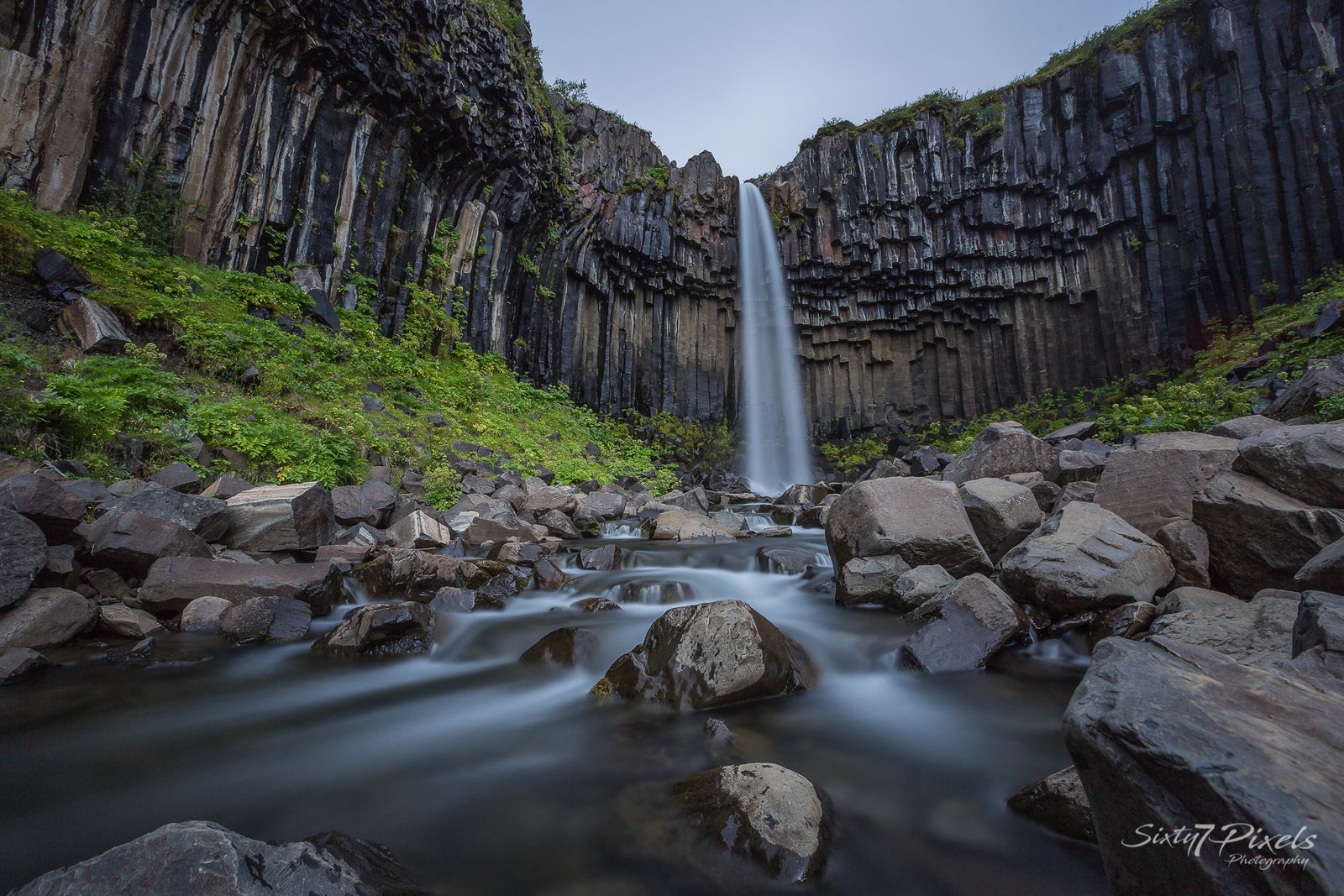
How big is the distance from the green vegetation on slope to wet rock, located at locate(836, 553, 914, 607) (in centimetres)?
684

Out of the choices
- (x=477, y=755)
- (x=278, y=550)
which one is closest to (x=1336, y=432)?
(x=477, y=755)

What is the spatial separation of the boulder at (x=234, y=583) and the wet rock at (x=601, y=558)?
2.94 metres

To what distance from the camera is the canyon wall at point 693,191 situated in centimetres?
1172

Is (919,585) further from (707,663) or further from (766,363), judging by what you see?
(766,363)

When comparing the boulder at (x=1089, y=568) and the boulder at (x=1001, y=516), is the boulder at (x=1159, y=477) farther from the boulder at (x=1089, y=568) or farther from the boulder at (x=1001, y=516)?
the boulder at (x=1089, y=568)

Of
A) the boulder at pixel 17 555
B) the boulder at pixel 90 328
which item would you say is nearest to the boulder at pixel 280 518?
the boulder at pixel 17 555

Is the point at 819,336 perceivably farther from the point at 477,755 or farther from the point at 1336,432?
the point at 477,755

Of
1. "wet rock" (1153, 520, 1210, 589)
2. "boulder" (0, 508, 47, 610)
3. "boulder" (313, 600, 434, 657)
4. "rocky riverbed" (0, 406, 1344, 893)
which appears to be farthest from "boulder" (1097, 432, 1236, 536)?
"boulder" (0, 508, 47, 610)

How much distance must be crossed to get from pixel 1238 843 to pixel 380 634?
4768 mm

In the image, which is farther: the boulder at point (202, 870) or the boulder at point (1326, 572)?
the boulder at point (1326, 572)

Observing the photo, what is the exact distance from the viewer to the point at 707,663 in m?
3.29

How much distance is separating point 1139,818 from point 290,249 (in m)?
17.2

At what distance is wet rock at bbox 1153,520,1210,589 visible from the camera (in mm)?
4102

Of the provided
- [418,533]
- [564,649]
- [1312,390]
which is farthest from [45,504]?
[1312,390]
